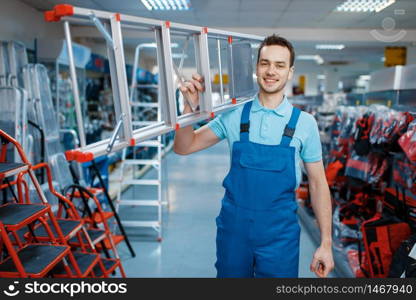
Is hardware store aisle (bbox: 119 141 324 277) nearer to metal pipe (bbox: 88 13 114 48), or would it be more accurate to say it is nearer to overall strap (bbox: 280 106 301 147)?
overall strap (bbox: 280 106 301 147)

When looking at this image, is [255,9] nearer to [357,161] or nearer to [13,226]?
[357,161]

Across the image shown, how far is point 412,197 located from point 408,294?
1893mm

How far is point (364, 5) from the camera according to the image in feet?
20.1

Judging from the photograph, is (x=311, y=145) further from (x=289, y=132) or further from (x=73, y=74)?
(x=73, y=74)

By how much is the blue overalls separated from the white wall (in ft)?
14.6

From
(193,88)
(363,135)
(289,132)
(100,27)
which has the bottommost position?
(363,135)

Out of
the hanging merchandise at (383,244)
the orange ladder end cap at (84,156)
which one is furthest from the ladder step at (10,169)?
the hanging merchandise at (383,244)

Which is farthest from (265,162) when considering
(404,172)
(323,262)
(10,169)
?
(404,172)

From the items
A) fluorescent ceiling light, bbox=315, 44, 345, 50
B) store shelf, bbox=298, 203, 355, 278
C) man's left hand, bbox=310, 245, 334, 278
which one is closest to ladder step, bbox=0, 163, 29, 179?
man's left hand, bbox=310, 245, 334, 278

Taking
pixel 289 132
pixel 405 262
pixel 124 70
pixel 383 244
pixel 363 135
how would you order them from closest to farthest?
pixel 124 70, pixel 289 132, pixel 405 262, pixel 383 244, pixel 363 135

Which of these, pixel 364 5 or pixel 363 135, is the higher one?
pixel 364 5

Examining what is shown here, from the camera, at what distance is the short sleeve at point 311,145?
180 cm

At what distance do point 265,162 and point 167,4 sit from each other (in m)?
3.73

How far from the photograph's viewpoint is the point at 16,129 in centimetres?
347
